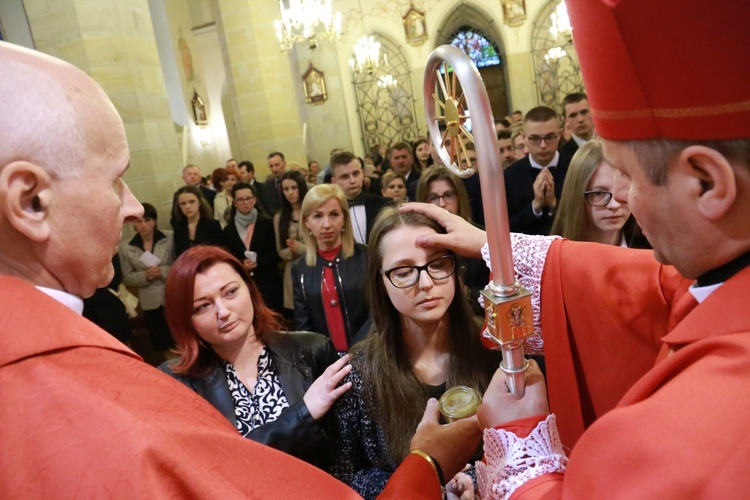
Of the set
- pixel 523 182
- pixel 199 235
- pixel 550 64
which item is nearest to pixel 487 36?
pixel 550 64

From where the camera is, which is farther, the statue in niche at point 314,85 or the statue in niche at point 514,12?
the statue in niche at point 514,12

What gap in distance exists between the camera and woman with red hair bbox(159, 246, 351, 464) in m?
2.19

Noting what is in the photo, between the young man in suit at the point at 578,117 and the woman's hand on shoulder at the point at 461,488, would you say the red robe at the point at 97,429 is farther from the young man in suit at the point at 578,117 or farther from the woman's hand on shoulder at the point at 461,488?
the young man in suit at the point at 578,117

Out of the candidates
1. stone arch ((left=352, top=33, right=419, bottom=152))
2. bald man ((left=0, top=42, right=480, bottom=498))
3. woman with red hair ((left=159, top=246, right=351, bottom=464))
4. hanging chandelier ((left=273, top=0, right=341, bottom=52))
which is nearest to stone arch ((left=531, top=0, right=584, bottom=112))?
stone arch ((left=352, top=33, right=419, bottom=152))

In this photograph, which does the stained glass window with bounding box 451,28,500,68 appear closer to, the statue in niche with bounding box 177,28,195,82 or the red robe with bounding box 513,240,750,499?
the statue in niche with bounding box 177,28,195,82

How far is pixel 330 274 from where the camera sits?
3369 mm

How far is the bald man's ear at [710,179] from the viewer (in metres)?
0.77

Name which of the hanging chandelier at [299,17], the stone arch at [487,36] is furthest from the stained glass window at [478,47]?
the hanging chandelier at [299,17]

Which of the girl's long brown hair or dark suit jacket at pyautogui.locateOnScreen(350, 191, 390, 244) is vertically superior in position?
dark suit jacket at pyautogui.locateOnScreen(350, 191, 390, 244)

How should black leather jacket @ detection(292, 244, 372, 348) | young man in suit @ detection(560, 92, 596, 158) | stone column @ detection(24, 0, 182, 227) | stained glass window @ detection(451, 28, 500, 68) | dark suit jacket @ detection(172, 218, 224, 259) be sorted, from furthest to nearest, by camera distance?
stained glass window @ detection(451, 28, 500, 68) < stone column @ detection(24, 0, 182, 227) < dark suit jacket @ detection(172, 218, 224, 259) < young man in suit @ detection(560, 92, 596, 158) < black leather jacket @ detection(292, 244, 372, 348)

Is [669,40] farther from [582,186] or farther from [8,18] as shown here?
[8,18]

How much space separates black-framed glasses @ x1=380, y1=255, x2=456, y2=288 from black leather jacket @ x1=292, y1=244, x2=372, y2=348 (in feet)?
4.19

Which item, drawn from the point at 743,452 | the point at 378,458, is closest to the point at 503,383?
the point at 743,452

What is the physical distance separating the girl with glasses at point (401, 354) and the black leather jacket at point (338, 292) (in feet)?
3.88
